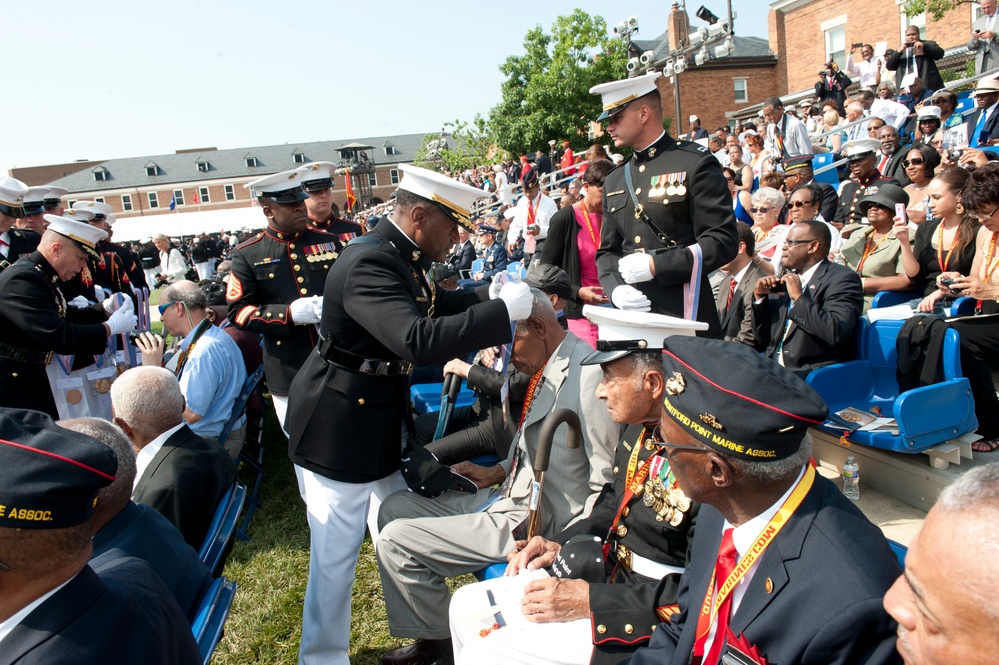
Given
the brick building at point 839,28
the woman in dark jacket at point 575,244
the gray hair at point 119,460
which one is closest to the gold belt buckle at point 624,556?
the gray hair at point 119,460

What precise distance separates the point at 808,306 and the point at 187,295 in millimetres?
4566

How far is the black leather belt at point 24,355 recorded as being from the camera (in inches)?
186

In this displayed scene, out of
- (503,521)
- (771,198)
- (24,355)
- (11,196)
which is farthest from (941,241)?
(11,196)

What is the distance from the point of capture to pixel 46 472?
155 cm

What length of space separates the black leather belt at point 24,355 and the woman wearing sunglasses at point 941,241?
6.27 metres

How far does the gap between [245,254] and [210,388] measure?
992 mm

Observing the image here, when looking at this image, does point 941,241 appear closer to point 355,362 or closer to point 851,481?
point 851,481

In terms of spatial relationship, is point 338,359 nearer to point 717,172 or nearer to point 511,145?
point 717,172

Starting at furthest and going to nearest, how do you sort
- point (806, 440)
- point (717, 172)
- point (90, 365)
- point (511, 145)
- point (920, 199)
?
point (511, 145), point (920, 199), point (90, 365), point (717, 172), point (806, 440)

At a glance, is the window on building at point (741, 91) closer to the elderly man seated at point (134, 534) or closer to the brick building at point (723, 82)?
the brick building at point (723, 82)

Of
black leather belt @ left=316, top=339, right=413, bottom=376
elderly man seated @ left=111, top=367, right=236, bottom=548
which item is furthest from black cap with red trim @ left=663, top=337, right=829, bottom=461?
elderly man seated @ left=111, top=367, right=236, bottom=548

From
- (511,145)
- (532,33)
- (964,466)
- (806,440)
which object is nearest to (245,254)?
(806,440)

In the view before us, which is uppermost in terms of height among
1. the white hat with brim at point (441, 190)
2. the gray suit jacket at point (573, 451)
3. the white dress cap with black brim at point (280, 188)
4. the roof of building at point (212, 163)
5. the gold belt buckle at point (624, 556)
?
the roof of building at point (212, 163)

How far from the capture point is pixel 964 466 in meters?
3.93
